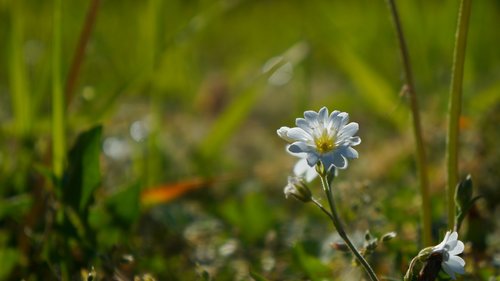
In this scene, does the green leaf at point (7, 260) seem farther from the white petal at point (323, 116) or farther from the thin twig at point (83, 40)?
the white petal at point (323, 116)

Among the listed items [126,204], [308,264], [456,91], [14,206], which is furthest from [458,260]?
[14,206]

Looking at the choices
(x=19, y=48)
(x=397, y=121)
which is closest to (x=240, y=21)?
(x=397, y=121)

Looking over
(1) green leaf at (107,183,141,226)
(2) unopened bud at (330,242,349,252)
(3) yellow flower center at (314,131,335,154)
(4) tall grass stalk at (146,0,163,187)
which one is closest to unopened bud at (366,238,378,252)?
(2) unopened bud at (330,242,349,252)

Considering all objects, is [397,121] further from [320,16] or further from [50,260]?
[50,260]

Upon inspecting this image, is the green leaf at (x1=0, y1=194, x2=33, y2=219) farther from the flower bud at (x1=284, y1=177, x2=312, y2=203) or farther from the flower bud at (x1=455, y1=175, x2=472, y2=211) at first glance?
the flower bud at (x1=455, y1=175, x2=472, y2=211)

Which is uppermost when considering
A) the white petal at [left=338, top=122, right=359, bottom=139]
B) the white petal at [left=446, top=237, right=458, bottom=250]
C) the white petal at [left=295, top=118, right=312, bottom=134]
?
the white petal at [left=338, top=122, right=359, bottom=139]

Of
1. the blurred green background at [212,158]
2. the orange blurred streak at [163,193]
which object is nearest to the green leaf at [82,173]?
the blurred green background at [212,158]
